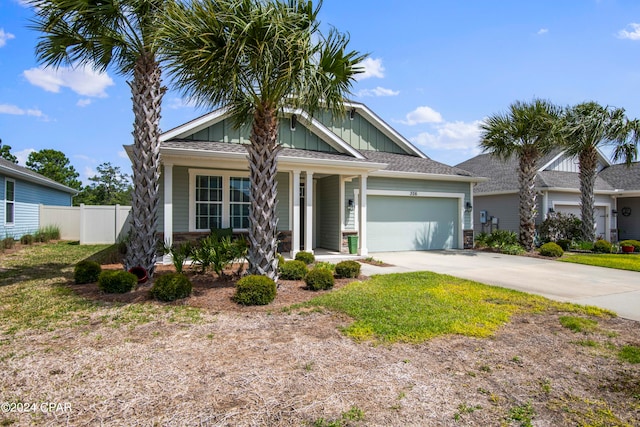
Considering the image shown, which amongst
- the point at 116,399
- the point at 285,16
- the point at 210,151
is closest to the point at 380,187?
the point at 210,151

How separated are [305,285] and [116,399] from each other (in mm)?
4948

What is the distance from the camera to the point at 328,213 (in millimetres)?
14758

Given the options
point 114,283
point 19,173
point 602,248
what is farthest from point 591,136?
point 19,173

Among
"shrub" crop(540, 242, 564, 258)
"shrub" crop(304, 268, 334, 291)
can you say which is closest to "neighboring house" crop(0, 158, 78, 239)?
"shrub" crop(304, 268, 334, 291)

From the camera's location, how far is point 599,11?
8.25m

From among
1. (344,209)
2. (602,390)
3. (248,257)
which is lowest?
(602,390)

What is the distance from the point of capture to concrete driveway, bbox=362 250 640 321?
715 centimetres

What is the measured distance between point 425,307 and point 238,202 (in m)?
8.13

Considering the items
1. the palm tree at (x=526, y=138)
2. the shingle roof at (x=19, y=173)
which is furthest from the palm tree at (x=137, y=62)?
the palm tree at (x=526, y=138)

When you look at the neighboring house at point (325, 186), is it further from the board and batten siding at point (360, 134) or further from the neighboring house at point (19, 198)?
the neighboring house at point (19, 198)

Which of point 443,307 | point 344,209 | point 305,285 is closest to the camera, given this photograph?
point 443,307

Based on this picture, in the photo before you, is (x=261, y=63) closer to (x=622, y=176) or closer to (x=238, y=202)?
(x=238, y=202)

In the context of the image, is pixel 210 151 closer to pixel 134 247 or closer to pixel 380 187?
pixel 134 247

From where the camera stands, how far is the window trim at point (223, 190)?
38.4ft
